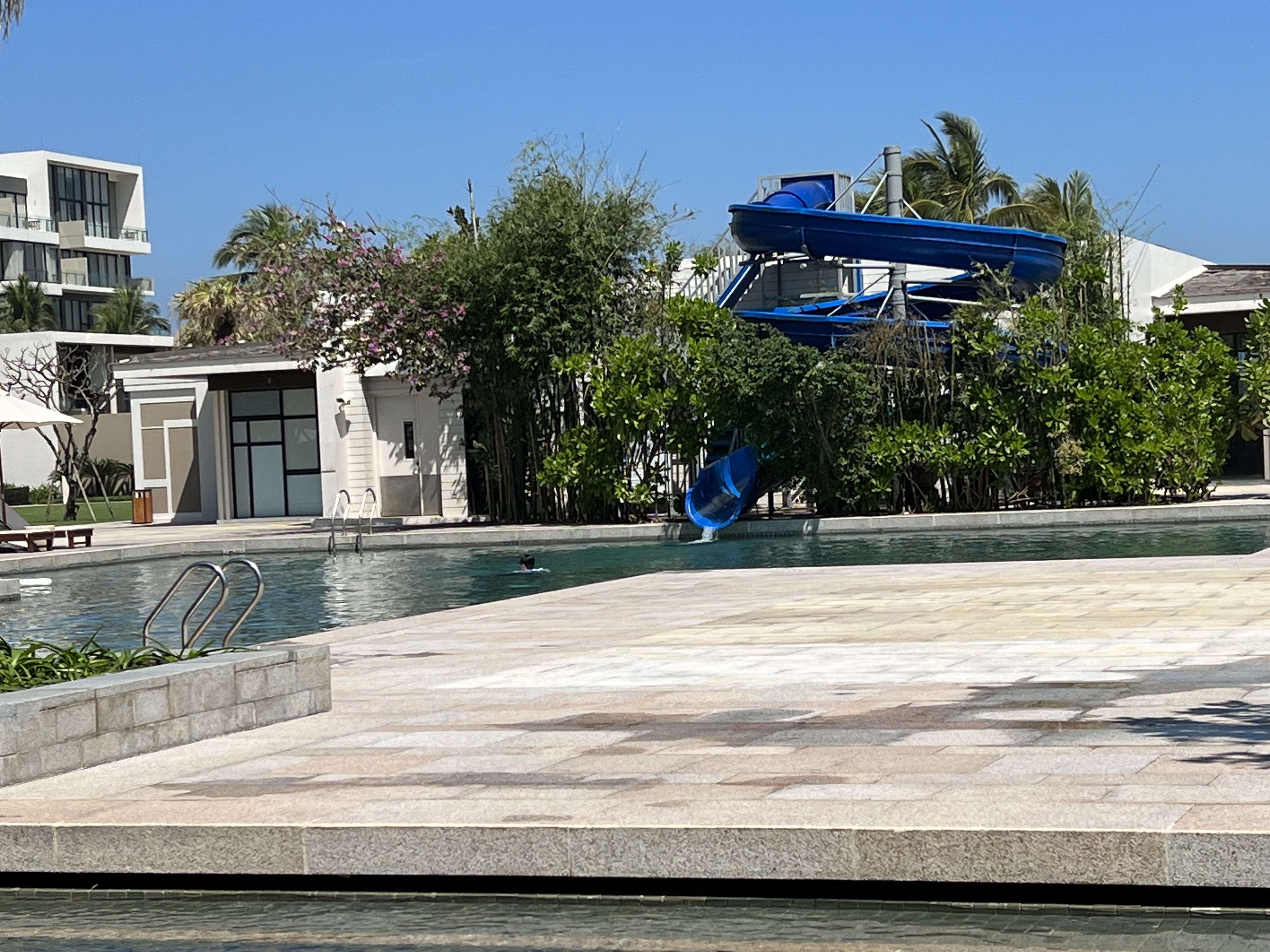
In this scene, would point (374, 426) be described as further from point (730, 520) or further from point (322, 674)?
point (322, 674)

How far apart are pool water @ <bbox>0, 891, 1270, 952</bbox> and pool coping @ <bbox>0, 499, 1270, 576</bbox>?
19.0 metres

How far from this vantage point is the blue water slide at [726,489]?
87.2ft

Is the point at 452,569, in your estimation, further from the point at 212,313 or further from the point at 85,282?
the point at 85,282

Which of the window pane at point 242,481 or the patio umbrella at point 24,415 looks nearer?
the patio umbrella at point 24,415

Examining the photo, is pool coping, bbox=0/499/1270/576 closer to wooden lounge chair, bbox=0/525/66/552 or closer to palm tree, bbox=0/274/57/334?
wooden lounge chair, bbox=0/525/66/552

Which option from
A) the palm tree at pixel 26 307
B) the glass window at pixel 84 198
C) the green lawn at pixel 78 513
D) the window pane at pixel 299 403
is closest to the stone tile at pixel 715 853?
the window pane at pixel 299 403

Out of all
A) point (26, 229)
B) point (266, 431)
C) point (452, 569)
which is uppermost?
point (26, 229)

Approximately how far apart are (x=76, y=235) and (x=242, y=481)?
1862 inches

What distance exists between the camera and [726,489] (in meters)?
26.9

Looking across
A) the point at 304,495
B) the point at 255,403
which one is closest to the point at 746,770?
Answer: the point at 304,495

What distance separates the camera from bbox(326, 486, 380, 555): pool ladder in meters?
26.3

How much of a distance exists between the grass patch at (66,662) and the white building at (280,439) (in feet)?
75.1

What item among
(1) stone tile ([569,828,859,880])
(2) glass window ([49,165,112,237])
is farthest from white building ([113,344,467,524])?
(2) glass window ([49,165,112,237])

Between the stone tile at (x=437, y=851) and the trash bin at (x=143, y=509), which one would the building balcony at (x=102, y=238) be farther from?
the stone tile at (x=437, y=851)
